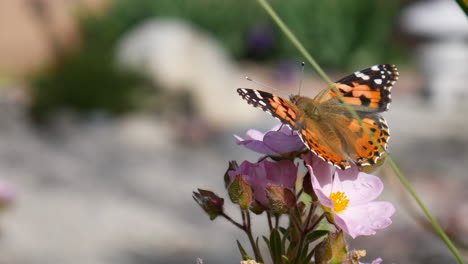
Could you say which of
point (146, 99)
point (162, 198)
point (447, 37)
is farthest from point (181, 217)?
point (447, 37)

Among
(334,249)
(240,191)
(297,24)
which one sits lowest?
(334,249)

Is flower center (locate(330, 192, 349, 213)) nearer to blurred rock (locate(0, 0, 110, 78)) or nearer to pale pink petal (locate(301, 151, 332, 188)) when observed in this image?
pale pink petal (locate(301, 151, 332, 188))

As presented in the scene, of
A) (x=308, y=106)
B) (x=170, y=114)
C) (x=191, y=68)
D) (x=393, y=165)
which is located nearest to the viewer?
(x=393, y=165)

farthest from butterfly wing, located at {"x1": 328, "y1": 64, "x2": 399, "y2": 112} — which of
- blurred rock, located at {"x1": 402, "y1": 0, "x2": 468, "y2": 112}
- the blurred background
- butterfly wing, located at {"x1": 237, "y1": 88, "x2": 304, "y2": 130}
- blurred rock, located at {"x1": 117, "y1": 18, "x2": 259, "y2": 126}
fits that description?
blurred rock, located at {"x1": 402, "y1": 0, "x2": 468, "y2": 112}

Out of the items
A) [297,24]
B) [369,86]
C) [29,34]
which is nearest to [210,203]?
[369,86]

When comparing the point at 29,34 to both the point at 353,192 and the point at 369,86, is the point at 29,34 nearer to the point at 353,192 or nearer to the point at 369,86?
the point at 369,86

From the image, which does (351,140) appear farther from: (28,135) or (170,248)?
(28,135)
